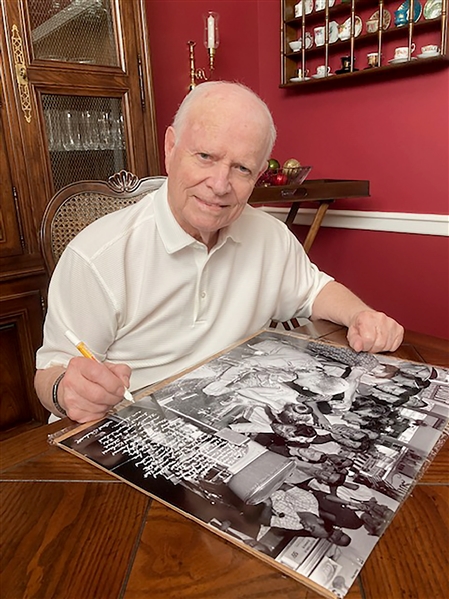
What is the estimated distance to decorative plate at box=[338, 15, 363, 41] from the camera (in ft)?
6.86

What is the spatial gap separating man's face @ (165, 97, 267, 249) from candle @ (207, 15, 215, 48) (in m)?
1.49

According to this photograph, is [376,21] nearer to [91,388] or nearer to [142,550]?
[91,388]

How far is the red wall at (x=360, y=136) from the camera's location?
79.8 inches

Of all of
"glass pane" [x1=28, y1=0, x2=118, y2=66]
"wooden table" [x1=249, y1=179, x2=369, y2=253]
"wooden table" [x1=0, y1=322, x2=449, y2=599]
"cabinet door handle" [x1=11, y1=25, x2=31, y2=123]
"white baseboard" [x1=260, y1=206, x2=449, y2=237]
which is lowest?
"wooden table" [x1=0, y1=322, x2=449, y2=599]

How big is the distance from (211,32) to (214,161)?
5.36 feet

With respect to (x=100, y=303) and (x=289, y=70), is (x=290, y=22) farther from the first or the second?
(x=100, y=303)

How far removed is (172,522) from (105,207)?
113 centimetres

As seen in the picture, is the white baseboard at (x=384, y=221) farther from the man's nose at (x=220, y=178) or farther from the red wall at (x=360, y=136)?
the man's nose at (x=220, y=178)

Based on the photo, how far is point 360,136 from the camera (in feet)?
7.29

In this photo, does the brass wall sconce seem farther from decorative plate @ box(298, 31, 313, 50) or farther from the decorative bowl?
the decorative bowl

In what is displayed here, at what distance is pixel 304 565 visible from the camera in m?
0.41

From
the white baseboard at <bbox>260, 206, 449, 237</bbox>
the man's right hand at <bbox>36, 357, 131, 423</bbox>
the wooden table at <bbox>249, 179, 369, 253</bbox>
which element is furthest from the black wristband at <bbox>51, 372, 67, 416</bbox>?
the white baseboard at <bbox>260, 206, 449, 237</bbox>

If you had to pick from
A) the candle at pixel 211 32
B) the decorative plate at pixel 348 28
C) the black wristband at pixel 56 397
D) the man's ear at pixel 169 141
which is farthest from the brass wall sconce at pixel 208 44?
the black wristband at pixel 56 397

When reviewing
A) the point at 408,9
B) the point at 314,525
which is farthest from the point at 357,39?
the point at 314,525
